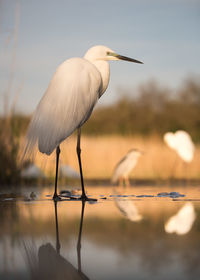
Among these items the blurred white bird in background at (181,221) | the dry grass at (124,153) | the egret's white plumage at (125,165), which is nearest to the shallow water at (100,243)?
the blurred white bird in background at (181,221)

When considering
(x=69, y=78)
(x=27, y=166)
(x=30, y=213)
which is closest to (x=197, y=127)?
(x=27, y=166)

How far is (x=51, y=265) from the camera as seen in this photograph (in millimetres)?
1111

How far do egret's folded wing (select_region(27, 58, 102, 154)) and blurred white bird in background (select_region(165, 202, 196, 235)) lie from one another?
1178 mm

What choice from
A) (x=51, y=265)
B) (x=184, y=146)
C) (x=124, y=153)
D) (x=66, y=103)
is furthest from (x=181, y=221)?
(x=124, y=153)

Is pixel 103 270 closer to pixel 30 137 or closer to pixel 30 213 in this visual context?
pixel 30 213

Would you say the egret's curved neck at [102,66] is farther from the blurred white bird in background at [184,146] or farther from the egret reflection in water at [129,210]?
the blurred white bird in background at [184,146]

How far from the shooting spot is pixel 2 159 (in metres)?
4.35

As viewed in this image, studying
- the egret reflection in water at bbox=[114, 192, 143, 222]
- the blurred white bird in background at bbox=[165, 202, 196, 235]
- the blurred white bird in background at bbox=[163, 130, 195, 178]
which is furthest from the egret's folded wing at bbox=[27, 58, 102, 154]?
the blurred white bird in background at bbox=[163, 130, 195, 178]

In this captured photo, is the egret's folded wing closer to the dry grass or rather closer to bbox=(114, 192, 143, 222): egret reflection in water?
bbox=(114, 192, 143, 222): egret reflection in water

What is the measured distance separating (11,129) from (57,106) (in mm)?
1306

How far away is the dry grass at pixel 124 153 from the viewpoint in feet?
23.1

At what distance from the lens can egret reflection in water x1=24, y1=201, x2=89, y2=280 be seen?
1.01 m

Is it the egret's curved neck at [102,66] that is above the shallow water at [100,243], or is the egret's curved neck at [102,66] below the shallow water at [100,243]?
above

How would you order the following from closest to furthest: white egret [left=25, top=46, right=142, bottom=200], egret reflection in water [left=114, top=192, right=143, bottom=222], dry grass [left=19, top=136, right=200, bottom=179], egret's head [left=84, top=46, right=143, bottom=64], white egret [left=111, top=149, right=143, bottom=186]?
egret reflection in water [left=114, top=192, right=143, bottom=222], white egret [left=25, top=46, right=142, bottom=200], egret's head [left=84, top=46, right=143, bottom=64], white egret [left=111, top=149, right=143, bottom=186], dry grass [left=19, top=136, right=200, bottom=179]
